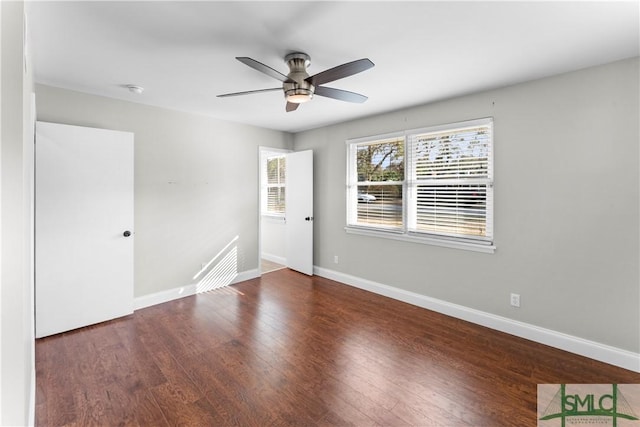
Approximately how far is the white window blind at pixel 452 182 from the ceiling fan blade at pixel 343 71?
188 centimetres

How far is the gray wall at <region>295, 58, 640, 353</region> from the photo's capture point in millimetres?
2439

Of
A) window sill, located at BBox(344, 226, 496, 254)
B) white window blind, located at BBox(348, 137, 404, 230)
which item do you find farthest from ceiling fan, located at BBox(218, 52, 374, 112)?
window sill, located at BBox(344, 226, 496, 254)

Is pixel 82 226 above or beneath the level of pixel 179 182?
beneath

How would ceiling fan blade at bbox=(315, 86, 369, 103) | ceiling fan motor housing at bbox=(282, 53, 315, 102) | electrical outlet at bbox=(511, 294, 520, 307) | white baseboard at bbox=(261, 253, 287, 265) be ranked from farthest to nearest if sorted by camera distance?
white baseboard at bbox=(261, 253, 287, 265) < electrical outlet at bbox=(511, 294, 520, 307) < ceiling fan blade at bbox=(315, 86, 369, 103) < ceiling fan motor housing at bbox=(282, 53, 315, 102)

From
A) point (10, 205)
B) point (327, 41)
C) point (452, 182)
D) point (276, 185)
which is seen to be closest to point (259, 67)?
point (327, 41)

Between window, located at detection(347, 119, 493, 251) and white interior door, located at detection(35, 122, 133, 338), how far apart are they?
9.72 feet

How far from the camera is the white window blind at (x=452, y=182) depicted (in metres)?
3.22

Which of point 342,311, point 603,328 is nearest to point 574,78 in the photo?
point 603,328

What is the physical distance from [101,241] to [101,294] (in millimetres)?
573

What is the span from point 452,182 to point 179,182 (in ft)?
11.3

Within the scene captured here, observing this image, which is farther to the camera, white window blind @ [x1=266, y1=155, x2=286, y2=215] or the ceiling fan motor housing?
white window blind @ [x1=266, y1=155, x2=286, y2=215]

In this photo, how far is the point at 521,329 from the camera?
295 cm

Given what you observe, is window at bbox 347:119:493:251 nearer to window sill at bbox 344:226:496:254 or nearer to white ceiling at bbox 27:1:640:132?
window sill at bbox 344:226:496:254

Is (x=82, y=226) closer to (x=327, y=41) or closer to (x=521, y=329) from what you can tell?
(x=327, y=41)
